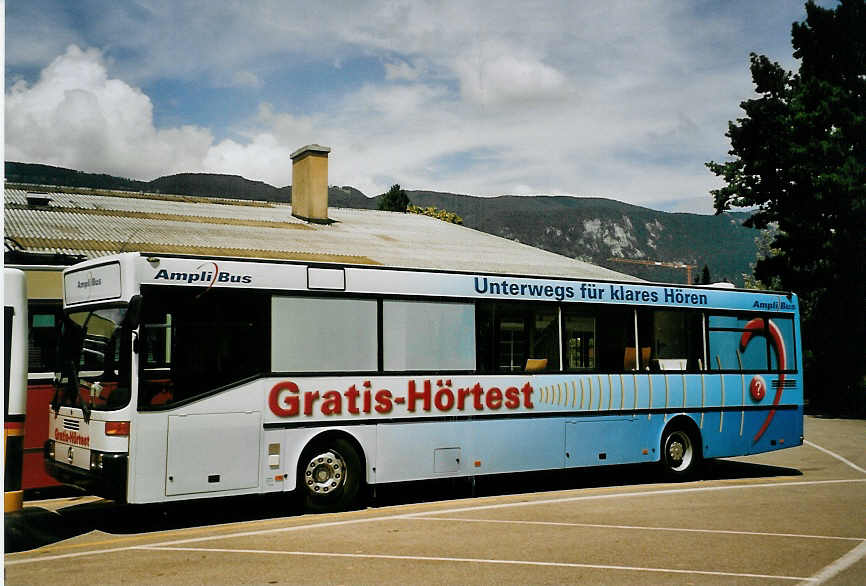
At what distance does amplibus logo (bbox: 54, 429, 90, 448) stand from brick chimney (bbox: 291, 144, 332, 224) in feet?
59.1

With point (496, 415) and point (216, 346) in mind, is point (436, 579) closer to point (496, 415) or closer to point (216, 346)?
point (216, 346)

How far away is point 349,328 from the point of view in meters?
11.4

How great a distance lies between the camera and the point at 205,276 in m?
10.4

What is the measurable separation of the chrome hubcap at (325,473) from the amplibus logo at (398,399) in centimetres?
55

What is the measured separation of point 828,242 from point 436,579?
3229 centimetres

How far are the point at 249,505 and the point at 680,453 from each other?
275 inches

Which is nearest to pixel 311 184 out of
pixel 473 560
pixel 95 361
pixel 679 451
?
pixel 679 451

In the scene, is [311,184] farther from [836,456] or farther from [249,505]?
[249,505]

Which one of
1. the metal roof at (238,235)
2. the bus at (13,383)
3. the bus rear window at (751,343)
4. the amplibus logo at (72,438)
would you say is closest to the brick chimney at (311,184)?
the metal roof at (238,235)

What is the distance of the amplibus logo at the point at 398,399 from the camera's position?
Answer: 10875mm

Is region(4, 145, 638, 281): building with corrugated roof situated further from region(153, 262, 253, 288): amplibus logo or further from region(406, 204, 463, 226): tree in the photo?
region(406, 204, 463, 226): tree

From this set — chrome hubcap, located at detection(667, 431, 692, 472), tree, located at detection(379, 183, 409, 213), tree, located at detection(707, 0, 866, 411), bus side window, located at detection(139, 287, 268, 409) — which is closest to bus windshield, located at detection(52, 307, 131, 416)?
bus side window, located at detection(139, 287, 268, 409)

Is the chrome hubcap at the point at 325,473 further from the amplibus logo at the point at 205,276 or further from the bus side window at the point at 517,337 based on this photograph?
the bus side window at the point at 517,337

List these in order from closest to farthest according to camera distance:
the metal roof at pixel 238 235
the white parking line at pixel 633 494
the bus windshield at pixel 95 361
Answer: the bus windshield at pixel 95 361 < the white parking line at pixel 633 494 < the metal roof at pixel 238 235
